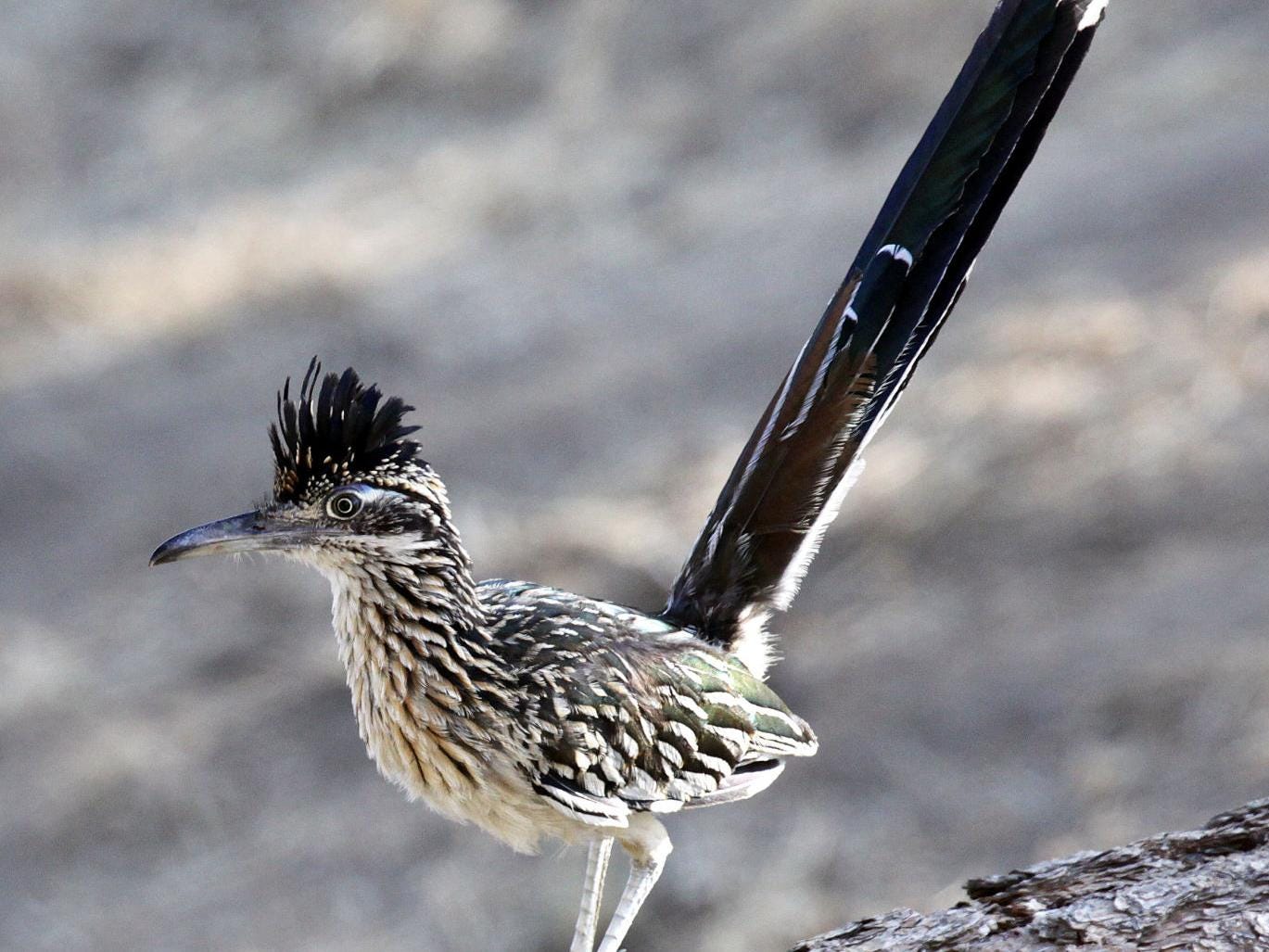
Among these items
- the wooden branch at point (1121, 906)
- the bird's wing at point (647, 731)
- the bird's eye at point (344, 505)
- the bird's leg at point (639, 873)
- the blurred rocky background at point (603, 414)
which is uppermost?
the blurred rocky background at point (603, 414)

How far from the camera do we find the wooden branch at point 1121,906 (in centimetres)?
396

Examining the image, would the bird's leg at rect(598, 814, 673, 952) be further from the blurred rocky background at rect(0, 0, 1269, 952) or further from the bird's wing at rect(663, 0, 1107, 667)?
the blurred rocky background at rect(0, 0, 1269, 952)

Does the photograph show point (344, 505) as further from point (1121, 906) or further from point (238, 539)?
point (1121, 906)

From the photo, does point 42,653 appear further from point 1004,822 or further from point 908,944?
point 908,944

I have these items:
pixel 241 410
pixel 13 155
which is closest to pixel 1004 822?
pixel 241 410

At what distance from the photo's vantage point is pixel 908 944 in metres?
4.16

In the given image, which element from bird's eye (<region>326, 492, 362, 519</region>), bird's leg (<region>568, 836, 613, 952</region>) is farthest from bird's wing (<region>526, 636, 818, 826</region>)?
bird's eye (<region>326, 492, 362, 519</region>)

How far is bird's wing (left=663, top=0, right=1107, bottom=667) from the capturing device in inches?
179

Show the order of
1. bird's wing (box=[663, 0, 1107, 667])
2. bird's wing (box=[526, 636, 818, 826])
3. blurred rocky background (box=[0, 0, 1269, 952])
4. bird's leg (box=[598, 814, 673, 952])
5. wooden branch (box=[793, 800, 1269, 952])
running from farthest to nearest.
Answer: blurred rocky background (box=[0, 0, 1269, 952]), bird's wing (box=[663, 0, 1107, 667]), bird's leg (box=[598, 814, 673, 952]), bird's wing (box=[526, 636, 818, 826]), wooden branch (box=[793, 800, 1269, 952])

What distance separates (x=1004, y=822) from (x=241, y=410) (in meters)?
4.94

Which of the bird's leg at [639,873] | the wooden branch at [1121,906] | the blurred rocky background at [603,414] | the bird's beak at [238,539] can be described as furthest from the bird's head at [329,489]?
the blurred rocky background at [603,414]

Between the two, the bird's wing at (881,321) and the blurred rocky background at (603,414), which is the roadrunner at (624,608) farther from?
the blurred rocky background at (603,414)

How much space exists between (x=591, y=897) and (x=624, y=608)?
0.80m

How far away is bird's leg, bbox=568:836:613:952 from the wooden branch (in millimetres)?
615
